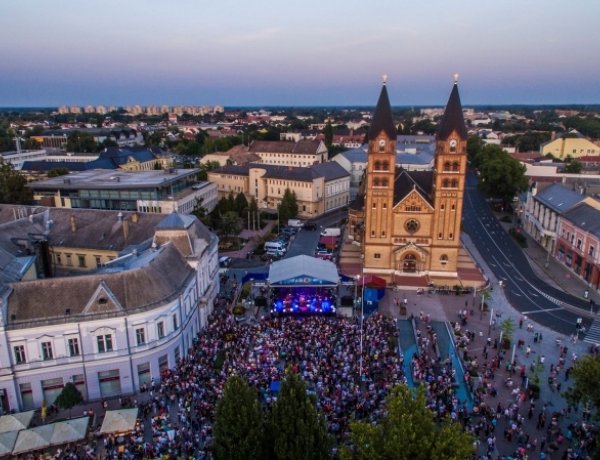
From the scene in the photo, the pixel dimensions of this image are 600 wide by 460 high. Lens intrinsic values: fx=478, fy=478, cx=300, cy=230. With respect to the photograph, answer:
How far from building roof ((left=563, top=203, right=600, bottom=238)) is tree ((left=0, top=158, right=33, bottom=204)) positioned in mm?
77723

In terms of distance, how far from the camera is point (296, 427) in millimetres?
22656

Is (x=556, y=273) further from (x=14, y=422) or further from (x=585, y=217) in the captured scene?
(x=14, y=422)

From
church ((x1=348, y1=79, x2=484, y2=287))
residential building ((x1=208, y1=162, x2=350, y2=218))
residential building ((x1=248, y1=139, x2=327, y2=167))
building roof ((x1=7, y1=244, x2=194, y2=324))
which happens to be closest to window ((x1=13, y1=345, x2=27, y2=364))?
Result: building roof ((x1=7, y1=244, x2=194, y2=324))

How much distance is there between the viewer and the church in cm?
5438

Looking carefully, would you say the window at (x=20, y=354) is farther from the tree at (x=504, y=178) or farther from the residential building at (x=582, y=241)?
the tree at (x=504, y=178)

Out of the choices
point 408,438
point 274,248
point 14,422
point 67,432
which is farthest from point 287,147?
point 408,438

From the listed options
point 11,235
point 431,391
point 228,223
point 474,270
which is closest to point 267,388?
point 431,391

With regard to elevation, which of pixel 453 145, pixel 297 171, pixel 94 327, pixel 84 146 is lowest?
pixel 94 327

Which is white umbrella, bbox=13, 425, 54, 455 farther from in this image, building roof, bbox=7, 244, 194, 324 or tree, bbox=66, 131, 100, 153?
tree, bbox=66, 131, 100, 153

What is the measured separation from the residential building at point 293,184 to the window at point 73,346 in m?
61.3

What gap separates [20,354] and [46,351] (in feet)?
5.02

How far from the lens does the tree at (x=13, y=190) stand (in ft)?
238

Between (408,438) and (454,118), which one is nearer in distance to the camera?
(408,438)

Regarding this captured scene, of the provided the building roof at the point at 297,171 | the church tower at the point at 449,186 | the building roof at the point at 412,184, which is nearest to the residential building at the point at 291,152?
the building roof at the point at 297,171
